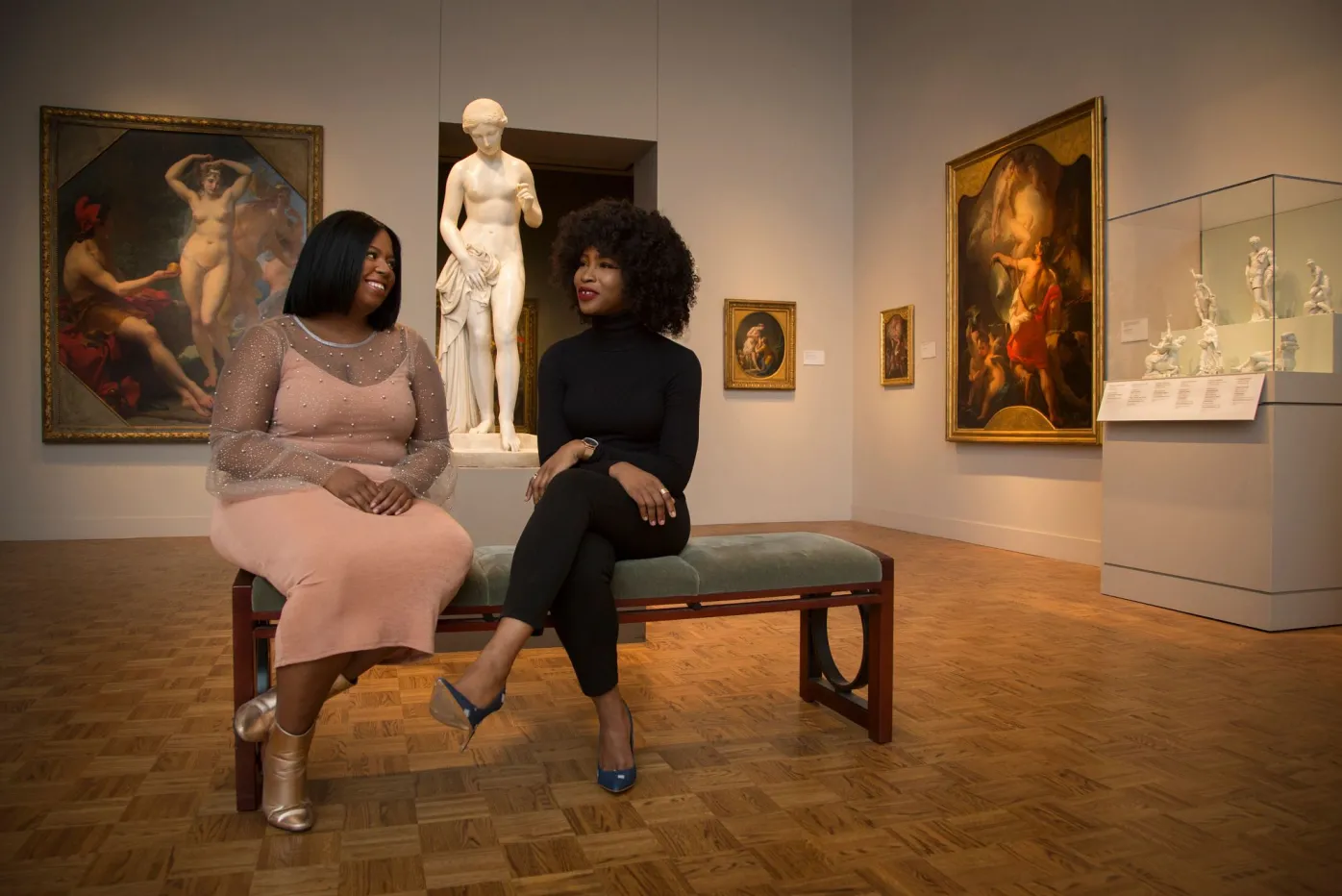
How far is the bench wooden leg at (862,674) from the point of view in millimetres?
3061

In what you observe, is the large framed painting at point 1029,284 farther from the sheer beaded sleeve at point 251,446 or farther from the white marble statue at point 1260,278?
the sheer beaded sleeve at point 251,446

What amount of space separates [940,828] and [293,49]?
31.2 feet

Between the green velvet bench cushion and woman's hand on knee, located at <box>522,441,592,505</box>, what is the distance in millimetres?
232

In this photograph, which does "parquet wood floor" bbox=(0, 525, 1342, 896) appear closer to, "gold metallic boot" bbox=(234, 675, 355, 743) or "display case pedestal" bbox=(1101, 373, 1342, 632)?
"gold metallic boot" bbox=(234, 675, 355, 743)

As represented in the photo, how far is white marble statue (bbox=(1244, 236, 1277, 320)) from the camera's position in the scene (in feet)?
16.6

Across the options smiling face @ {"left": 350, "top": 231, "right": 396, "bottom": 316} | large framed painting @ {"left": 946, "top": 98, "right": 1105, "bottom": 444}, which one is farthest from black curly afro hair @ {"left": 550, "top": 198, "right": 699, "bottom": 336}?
large framed painting @ {"left": 946, "top": 98, "right": 1105, "bottom": 444}

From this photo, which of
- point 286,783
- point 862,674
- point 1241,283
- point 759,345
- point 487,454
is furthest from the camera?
point 759,345

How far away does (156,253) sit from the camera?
29.3 ft

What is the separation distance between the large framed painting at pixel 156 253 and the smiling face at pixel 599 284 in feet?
23.7

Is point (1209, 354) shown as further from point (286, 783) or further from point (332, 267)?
point (286, 783)

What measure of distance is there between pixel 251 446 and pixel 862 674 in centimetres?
206

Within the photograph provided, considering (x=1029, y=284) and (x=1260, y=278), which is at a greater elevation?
(x=1029, y=284)

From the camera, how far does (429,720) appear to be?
3334 millimetres

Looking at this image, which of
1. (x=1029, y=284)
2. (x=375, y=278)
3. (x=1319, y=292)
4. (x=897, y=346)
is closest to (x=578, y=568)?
(x=375, y=278)
